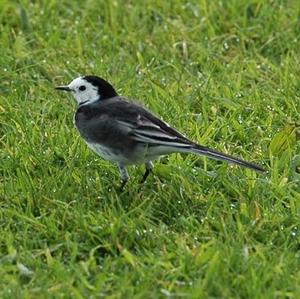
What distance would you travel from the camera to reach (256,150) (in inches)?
263

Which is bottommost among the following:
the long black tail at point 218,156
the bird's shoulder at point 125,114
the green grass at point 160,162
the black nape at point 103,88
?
the green grass at point 160,162

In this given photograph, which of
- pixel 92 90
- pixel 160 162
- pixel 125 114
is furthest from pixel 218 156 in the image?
pixel 92 90

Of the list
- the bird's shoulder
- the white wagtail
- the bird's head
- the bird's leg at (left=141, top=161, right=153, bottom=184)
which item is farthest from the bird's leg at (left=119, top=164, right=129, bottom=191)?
the bird's head

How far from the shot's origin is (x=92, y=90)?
638 centimetres

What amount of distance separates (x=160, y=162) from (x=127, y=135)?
23.3 inches

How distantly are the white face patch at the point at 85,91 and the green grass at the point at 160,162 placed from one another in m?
0.33

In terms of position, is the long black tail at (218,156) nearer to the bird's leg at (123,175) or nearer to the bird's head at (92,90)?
the bird's leg at (123,175)

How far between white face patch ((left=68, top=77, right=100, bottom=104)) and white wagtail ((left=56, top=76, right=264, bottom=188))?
0.22 ft

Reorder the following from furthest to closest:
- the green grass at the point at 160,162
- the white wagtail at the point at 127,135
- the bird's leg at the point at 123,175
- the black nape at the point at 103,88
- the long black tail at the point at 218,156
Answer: the black nape at the point at 103,88
the bird's leg at the point at 123,175
the white wagtail at the point at 127,135
the long black tail at the point at 218,156
the green grass at the point at 160,162

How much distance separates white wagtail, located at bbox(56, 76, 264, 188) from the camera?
5.85 m

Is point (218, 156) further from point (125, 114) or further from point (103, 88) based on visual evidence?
point (103, 88)

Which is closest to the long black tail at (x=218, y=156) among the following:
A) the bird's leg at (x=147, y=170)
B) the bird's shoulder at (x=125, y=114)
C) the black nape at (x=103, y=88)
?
the bird's shoulder at (x=125, y=114)

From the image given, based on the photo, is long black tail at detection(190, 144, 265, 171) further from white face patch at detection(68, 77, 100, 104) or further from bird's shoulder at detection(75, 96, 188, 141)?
white face patch at detection(68, 77, 100, 104)

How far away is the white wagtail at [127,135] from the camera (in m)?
5.85
